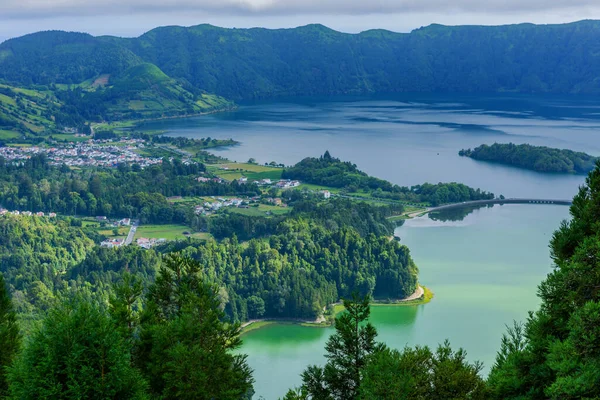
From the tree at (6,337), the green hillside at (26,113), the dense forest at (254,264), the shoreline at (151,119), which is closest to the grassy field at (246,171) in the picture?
the dense forest at (254,264)

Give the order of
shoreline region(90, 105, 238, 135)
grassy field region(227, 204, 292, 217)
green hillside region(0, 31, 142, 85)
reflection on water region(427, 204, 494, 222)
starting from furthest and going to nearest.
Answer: green hillside region(0, 31, 142, 85), shoreline region(90, 105, 238, 135), reflection on water region(427, 204, 494, 222), grassy field region(227, 204, 292, 217)

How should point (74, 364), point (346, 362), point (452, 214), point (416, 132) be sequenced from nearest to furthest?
point (74, 364), point (346, 362), point (452, 214), point (416, 132)

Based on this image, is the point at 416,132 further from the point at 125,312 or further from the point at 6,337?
the point at 6,337

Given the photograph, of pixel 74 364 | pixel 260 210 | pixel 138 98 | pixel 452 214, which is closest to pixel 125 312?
pixel 74 364

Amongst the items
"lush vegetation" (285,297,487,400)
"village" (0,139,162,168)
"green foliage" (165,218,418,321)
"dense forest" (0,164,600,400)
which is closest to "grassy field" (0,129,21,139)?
"village" (0,139,162,168)

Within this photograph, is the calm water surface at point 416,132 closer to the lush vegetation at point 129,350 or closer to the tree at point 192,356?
the lush vegetation at point 129,350

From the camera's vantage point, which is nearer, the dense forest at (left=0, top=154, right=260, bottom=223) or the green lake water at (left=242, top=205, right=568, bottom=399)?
the green lake water at (left=242, top=205, right=568, bottom=399)

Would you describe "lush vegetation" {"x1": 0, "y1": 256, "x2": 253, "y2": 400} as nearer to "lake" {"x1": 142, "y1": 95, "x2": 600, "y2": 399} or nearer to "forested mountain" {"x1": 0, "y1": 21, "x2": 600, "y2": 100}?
"lake" {"x1": 142, "y1": 95, "x2": 600, "y2": 399}

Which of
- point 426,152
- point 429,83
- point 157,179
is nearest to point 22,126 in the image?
point 157,179
